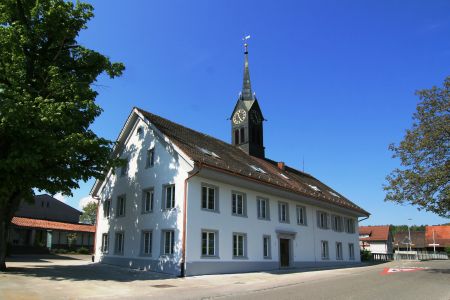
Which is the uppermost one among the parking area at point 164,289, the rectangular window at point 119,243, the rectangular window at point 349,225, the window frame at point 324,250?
the rectangular window at point 349,225

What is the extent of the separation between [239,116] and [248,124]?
1.22 metres

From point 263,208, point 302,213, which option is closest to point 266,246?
point 263,208

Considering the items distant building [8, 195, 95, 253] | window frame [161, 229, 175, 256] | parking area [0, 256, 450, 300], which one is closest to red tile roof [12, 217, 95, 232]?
distant building [8, 195, 95, 253]

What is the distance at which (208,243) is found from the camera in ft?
64.7

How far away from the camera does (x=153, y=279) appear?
16453 millimetres

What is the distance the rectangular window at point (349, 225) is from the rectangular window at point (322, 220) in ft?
15.2

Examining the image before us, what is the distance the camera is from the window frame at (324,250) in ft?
96.2

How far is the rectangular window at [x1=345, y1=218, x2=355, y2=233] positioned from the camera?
114ft

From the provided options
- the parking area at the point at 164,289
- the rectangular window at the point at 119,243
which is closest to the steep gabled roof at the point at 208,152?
the parking area at the point at 164,289

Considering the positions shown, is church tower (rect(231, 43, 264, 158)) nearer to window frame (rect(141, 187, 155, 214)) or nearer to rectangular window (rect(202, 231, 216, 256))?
window frame (rect(141, 187, 155, 214))

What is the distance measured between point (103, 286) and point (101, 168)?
5.78 metres

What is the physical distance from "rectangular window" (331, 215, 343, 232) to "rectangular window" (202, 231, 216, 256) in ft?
49.4

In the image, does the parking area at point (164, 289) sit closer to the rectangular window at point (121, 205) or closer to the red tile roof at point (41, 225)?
the rectangular window at point (121, 205)

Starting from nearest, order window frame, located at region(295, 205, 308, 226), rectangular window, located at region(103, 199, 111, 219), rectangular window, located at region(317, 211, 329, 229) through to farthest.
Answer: rectangular window, located at region(103, 199, 111, 219), window frame, located at region(295, 205, 308, 226), rectangular window, located at region(317, 211, 329, 229)
